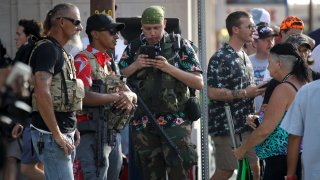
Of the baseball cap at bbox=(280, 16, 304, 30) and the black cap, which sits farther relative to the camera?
the baseball cap at bbox=(280, 16, 304, 30)

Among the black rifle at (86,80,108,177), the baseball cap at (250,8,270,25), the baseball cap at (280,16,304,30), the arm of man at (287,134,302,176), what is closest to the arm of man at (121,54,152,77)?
the black rifle at (86,80,108,177)

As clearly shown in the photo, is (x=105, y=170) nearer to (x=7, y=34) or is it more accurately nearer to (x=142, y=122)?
(x=142, y=122)

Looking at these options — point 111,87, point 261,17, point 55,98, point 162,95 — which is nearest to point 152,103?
point 162,95

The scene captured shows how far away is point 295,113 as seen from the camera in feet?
20.3

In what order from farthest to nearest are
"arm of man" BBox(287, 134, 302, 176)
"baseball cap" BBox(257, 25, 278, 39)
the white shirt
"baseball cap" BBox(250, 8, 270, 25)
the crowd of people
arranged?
1. "baseball cap" BBox(250, 8, 270, 25)
2. "baseball cap" BBox(257, 25, 278, 39)
3. the crowd of people
4. "arm of man" BBox(287, 134, 302, 176)
5. the white shirt

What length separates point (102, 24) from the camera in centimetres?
748

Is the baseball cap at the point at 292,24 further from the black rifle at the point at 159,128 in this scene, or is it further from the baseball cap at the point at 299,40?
the black rifle at the point at 159,128

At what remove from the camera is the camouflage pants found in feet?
26.4

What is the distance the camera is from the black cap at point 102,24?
748 centimetres

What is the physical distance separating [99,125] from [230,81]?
6.77 ft

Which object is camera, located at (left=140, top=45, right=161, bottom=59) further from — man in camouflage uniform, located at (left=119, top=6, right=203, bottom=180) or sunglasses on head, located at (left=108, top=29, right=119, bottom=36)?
sunglasses on head, located at (left=108, top=29, right=119, bottom=36)

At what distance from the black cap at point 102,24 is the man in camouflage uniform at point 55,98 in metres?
0.66

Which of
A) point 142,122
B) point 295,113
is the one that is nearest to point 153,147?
point 142,122

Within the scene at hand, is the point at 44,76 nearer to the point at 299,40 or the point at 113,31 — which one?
the point at 113,31
